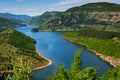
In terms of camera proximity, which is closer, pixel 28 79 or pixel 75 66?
pixel 28 79

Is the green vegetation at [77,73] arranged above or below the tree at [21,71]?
below

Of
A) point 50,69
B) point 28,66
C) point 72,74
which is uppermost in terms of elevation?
point 28,66

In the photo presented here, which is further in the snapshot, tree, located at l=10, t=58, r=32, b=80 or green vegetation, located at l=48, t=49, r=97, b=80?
green vegetation, located at l=48, t=49, r=97, b=80

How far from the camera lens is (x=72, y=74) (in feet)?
230

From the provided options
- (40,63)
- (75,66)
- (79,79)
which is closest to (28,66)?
(79,79)

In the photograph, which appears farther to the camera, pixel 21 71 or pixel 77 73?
pixel 77 73

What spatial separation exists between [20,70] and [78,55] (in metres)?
22.5

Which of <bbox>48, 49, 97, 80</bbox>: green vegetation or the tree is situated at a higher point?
the tree

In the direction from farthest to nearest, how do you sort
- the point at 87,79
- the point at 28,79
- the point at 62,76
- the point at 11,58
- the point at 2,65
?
1. the point at 11,58
2. the point at 2,65
3. the point at 62,76
4. the point at 87,79
5. the point at 28,79

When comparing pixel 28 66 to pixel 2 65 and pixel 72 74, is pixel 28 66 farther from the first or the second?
pixel 2 65

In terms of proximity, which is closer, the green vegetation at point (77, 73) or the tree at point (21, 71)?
the tree at point (21, 71)

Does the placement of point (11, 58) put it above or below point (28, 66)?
below

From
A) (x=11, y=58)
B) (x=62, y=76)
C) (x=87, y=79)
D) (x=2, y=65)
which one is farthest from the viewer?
(x=11, y=58)

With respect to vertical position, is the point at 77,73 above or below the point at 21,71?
below
